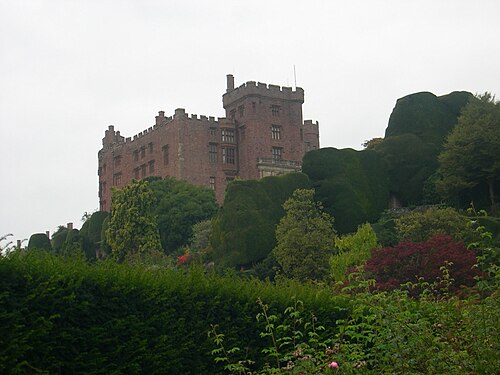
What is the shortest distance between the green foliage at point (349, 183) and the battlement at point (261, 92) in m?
21.9

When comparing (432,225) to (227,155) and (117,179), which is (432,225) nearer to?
(227,155)

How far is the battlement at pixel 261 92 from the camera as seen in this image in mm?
63375

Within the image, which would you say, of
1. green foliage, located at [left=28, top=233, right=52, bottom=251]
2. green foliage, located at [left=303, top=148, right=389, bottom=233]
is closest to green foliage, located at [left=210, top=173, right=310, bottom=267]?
green foliage, located at [left=303, top=148, right=389, bottom=233]

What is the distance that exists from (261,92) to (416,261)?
40.4 m

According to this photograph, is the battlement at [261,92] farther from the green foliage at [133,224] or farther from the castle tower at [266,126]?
the green foliage at [133,224]

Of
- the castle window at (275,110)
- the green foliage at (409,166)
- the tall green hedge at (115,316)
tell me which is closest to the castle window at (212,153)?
the castle window at (275,110)

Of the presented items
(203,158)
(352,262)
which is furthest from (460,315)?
(203,158)

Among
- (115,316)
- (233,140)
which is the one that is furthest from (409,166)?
(115,316)

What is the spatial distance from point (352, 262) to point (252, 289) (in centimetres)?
1642

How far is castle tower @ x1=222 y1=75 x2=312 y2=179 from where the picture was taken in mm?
61812

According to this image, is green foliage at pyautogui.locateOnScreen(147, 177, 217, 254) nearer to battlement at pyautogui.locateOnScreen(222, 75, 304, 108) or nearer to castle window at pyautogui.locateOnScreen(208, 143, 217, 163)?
castle window at pyautogui.locateOnScreen(208, 143, 217, 163)

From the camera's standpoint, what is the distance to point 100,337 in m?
11.0

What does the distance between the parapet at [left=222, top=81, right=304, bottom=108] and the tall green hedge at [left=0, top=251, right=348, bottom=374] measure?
1982 inches

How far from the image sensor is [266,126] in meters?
63.2
